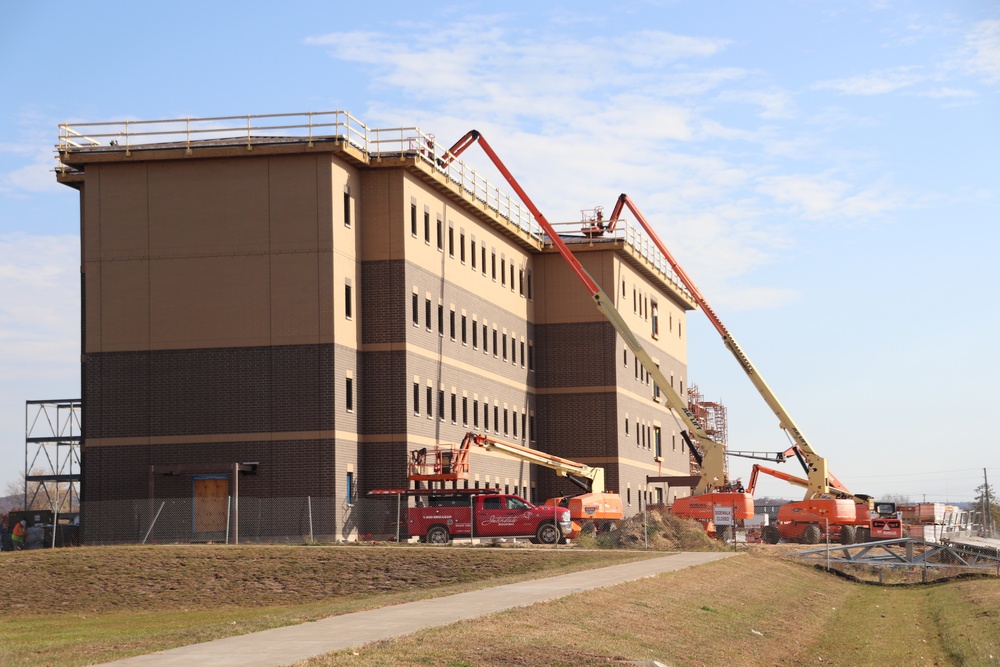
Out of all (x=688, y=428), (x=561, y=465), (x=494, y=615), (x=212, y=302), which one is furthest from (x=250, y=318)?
(x=494, y=615)

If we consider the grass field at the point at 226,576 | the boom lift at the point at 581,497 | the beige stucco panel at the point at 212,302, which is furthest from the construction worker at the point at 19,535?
the boom lift at the point at 581,497

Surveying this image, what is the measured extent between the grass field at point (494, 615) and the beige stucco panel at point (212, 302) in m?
11.9

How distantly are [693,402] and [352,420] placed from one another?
51155 millimetres

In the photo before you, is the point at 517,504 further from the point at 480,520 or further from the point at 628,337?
the point at 628,337

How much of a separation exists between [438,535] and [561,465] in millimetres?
14582

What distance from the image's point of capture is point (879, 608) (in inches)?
→ 1513

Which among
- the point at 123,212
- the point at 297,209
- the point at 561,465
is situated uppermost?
the point at 123,212

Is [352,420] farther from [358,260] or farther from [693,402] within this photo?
[693,402]

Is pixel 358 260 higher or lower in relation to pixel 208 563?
higher

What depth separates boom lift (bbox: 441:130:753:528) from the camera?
66.5 m

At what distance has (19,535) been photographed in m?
58.5

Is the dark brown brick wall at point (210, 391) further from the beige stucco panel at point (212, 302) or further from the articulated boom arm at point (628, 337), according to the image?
the articulated boom arm at point (628, 337)

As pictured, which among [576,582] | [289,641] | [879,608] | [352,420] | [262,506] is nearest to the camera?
[289,641]

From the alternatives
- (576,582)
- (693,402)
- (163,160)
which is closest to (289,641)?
(576,582)
